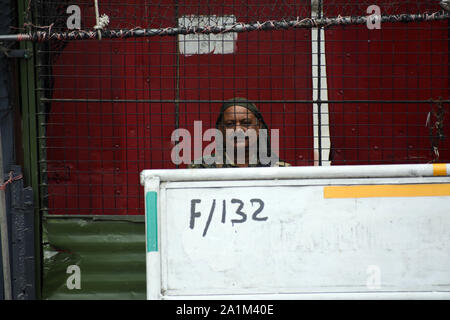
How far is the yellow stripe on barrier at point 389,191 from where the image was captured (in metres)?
2.66

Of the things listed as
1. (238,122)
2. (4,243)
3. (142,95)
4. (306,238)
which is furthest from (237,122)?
(4,243)

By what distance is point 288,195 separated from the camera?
267cm

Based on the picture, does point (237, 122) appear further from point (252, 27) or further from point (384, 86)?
point (384, 86)

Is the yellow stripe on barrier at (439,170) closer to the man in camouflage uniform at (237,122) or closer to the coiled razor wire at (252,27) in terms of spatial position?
the man in camouflage uniform at (237,122)

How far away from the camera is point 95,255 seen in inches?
174

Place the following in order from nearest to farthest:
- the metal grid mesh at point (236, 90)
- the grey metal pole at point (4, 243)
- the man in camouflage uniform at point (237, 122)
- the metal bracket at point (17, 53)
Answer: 1. the grey metal pole at point (4, 243)
2. the man in camouflage uniform at point (237, 122)
3. the metal bracket at point (17, 53)
4. the metal grid mesh at point (236, 90)

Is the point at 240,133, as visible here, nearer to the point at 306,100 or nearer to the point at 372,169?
the point at 306,100

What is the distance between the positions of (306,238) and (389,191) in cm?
46

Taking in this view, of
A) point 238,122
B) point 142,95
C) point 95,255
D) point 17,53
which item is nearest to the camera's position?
point 238,122

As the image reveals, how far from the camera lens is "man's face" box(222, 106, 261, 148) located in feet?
13.3

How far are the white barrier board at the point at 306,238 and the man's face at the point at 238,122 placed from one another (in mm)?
1416

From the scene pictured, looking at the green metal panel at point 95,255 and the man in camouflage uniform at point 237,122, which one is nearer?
the man in camouflage uniform at point 237,122

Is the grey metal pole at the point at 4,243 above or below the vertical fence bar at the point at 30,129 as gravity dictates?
below

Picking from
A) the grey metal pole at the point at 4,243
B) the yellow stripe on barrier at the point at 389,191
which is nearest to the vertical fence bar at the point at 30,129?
the grey metal pole at the point at 4,243
